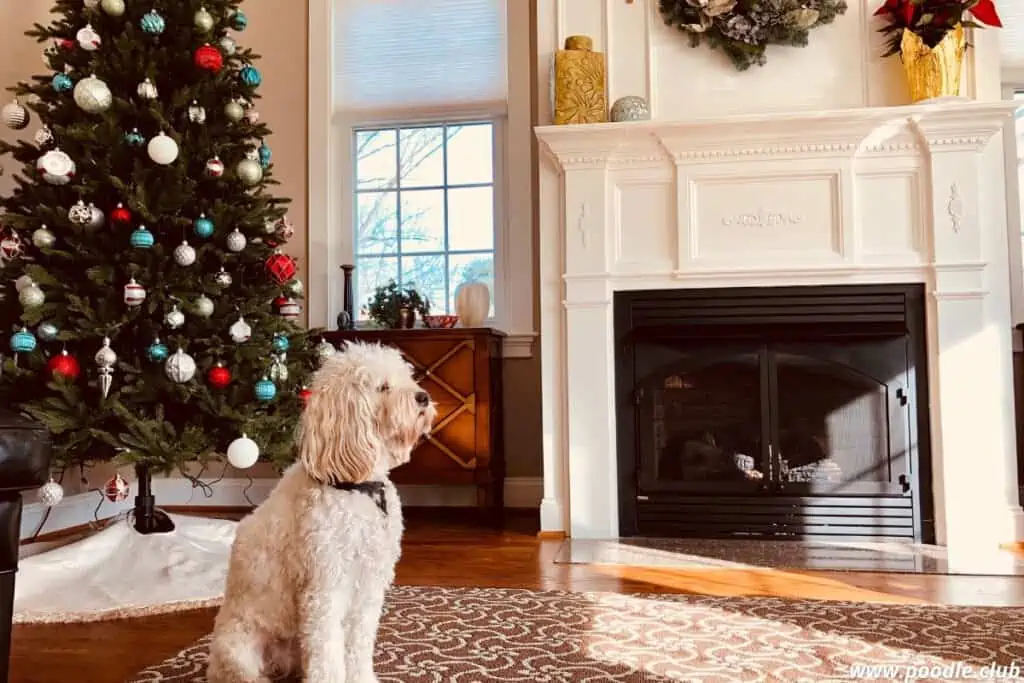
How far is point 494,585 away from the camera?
9.30ft

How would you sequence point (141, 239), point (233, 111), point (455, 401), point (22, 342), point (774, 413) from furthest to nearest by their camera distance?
point (455, 401) → point (774, 413) → point (233, 111) → point (141, 239) → point (22, 342)

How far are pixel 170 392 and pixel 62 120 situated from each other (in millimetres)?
1097

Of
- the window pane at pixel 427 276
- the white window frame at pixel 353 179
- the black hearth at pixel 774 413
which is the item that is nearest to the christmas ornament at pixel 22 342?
the white window frame at pixel 353 179

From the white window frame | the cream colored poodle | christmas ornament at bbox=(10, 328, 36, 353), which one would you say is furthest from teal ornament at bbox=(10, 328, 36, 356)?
the white window frame

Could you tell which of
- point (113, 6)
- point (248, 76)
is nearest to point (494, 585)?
point (248, 76)

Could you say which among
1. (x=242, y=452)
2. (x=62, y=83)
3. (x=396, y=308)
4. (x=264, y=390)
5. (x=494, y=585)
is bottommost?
(x=494, y=585)

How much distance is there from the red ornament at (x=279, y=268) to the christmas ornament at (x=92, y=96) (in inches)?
31.0

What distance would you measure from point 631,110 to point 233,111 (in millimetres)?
1757

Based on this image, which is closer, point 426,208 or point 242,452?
A: point 242,452

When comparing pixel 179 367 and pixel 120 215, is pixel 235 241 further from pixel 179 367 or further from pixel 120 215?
pixel 179 367

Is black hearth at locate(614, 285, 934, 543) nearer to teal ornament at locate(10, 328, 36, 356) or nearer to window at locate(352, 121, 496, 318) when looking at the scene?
window at locate(352, 121, 496, 318)

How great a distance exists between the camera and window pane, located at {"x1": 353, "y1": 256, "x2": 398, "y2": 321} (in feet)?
15.8

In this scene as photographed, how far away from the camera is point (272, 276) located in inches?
125

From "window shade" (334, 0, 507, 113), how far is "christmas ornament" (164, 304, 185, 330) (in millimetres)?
2299
